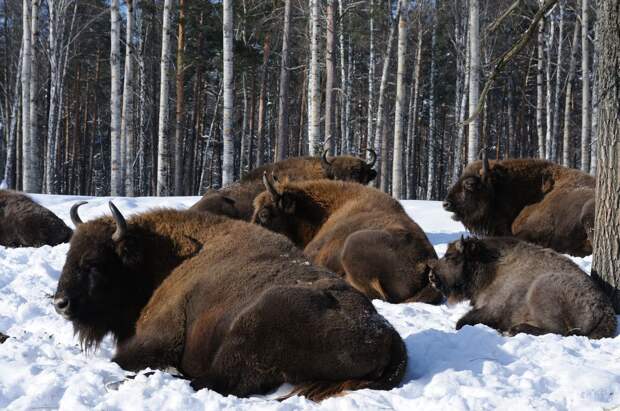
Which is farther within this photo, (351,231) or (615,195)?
(351,231)

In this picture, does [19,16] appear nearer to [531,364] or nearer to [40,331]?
[40,331]

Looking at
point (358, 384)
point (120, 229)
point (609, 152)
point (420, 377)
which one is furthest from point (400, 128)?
point (358, 384)

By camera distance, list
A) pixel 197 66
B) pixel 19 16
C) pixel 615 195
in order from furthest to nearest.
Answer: pixel 19 16 → pixel 197 66 → pixel 615 195

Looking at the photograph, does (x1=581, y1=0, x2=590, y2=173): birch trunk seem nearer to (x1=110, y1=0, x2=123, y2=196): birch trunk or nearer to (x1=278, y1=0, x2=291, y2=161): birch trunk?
(x1=278, y1=0, x2=291, y2=161): birch trunk

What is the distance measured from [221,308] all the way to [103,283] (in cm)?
101

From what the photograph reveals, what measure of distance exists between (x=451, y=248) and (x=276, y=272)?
2654 millimetres

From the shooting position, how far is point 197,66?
99.6 ft

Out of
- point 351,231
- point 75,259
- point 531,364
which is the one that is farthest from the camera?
point 351,231

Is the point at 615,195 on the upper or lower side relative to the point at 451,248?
upper

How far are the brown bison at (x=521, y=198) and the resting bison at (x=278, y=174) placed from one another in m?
2.26

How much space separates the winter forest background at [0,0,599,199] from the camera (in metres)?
18.7

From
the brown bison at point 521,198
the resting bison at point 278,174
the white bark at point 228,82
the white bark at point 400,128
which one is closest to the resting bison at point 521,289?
the brown bison at point 521,198

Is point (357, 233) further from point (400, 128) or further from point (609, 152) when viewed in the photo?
point (400, 128)

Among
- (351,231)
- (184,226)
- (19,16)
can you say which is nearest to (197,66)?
(19,16)
